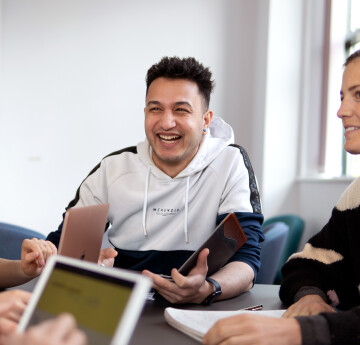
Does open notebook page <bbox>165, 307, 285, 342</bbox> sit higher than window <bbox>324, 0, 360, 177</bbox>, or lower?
lower

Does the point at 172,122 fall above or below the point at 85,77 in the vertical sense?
below

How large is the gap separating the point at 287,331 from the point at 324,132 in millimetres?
3437

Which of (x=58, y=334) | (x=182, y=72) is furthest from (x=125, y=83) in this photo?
(x=58, y=334)

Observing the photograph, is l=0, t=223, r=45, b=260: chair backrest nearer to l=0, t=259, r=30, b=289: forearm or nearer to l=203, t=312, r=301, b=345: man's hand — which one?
l=0, t=259, r=30, b=289: forearm

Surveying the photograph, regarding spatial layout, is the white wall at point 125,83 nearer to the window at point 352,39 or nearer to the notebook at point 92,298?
the window at point 352,39

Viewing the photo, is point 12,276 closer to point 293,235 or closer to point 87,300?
point 87,300

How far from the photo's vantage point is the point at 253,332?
848 millimetres

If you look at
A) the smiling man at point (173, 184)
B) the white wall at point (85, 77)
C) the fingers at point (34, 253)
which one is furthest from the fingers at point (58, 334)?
the white wall at point (85, 77)

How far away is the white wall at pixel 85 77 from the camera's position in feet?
14.4

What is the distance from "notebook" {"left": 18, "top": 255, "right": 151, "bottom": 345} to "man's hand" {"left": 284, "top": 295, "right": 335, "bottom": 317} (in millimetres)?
623

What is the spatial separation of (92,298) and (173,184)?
1.30m

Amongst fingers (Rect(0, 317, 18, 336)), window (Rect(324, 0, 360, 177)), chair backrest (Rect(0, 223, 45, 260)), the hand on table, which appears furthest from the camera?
window (Rect(324, 0, 360, 177))

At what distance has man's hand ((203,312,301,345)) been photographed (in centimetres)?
84

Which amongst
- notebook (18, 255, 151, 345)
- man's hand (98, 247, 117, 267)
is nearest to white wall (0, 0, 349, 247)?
man's hand (98, 247, 117, 267)
